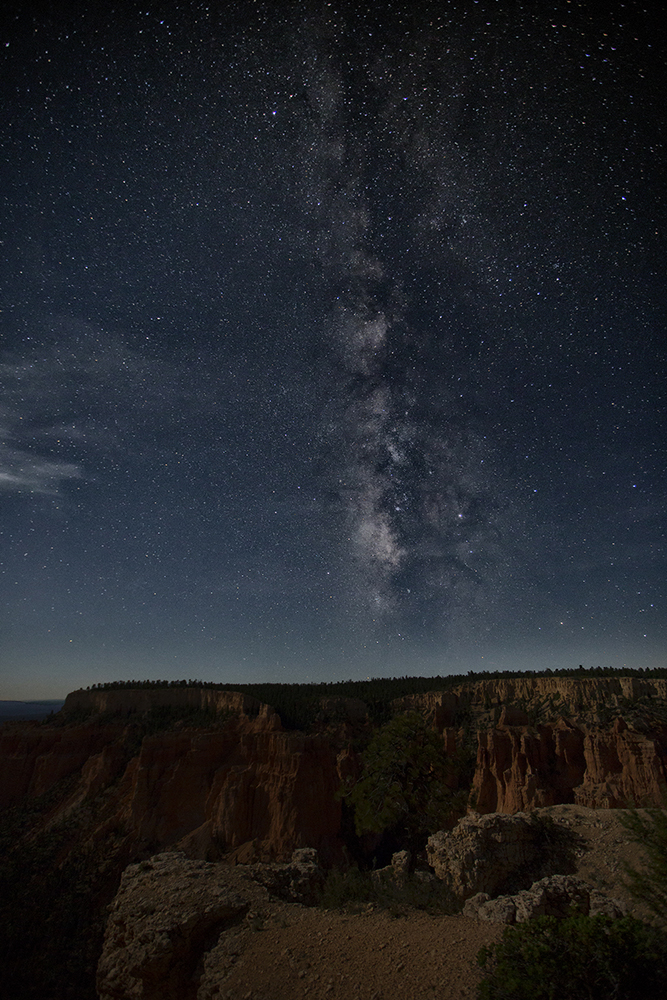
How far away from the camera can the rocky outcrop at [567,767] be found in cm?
3675

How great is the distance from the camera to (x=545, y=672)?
71.1 metres

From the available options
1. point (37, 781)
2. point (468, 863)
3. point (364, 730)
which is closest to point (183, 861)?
point (468, 863)

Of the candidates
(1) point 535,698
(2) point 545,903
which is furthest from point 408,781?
(1) point 535,698

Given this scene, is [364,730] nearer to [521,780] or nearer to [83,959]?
[521,780]

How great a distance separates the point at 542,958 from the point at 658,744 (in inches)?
1620

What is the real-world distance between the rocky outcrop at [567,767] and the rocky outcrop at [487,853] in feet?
69.6

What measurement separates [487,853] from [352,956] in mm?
10577

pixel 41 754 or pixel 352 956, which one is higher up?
pixel 352 956

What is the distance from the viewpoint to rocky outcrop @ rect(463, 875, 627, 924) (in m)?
11.8

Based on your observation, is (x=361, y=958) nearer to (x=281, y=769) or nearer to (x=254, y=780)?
(x=281, y=769)

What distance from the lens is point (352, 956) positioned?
35.2 ft

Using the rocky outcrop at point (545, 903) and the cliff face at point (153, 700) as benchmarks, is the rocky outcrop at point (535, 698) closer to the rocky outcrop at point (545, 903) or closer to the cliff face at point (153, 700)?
the cliff face at point (153, 700)

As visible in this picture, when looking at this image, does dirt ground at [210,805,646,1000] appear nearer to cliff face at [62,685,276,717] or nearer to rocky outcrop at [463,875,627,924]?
rocky outcrop at [463,875,627,924]

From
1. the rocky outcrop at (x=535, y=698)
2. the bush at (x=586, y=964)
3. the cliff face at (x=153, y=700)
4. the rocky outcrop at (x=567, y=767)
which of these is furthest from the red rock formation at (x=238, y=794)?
the bush at (x=586, y=964)
